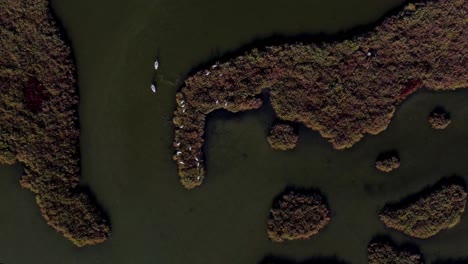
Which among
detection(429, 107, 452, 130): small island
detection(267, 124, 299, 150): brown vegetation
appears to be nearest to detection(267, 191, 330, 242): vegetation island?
detection(267, 124, 299, 150): brown vegetation

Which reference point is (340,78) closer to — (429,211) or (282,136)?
(282,136)

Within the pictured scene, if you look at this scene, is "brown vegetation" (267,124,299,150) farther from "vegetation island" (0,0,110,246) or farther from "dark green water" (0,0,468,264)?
"vegetation island" (0,0,110,246)

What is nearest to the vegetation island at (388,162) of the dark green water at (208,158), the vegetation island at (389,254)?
the dark green water at (208,158)

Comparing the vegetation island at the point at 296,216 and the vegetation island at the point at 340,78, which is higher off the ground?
the vegetation island at the point at 340,78

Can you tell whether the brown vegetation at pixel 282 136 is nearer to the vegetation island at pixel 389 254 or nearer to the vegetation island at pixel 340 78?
the vegetation island at pixel 340 78

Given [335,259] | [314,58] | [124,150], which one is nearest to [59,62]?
[124,150]

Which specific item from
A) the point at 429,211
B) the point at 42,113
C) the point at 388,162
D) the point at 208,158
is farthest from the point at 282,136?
the point at 42,113
